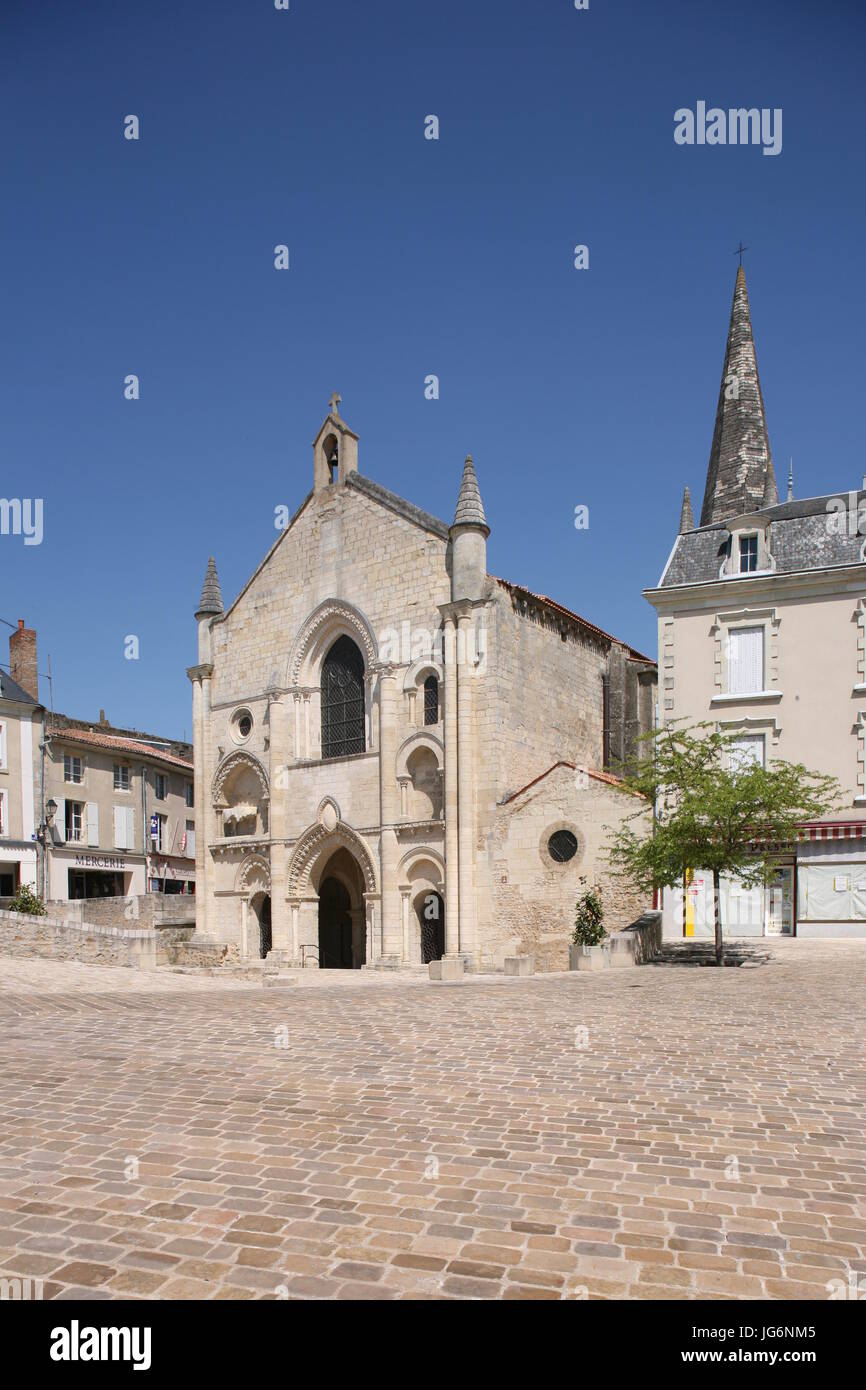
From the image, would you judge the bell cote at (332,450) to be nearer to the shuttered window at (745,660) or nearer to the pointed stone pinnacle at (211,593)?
the pointed stone pinnacle at (211,593)

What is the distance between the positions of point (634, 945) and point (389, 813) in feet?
30.6

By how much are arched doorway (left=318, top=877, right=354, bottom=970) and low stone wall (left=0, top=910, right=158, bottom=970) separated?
8604 millimetres

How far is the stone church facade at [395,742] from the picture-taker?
81.5ft

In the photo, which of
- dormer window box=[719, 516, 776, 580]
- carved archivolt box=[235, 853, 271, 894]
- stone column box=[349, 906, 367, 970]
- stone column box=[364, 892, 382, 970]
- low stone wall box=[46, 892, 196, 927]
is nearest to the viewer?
dormer window box=[719, 516, 776, 580]

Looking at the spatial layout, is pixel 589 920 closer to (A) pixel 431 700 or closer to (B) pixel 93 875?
(A) pixel 431 700

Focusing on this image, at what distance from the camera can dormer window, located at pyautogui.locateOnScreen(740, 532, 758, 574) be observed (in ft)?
83.2

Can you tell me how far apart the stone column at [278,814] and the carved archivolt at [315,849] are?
0.35 metres

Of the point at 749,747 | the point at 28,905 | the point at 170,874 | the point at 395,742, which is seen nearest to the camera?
the point at 749,747

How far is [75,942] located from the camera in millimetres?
22984

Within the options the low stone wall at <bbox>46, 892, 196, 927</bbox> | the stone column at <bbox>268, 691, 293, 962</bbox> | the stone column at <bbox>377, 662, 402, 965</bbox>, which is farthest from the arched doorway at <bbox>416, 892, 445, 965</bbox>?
the low stone wall at <bbox>46, 892, 196, 927</bbox>

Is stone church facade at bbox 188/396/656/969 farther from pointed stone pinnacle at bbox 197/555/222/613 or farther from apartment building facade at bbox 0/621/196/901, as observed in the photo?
apartment building facade at bbox 0/621/196/901

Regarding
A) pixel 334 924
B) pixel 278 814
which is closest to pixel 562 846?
pixel 278 814

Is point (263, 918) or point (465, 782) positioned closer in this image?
point (465, 782)

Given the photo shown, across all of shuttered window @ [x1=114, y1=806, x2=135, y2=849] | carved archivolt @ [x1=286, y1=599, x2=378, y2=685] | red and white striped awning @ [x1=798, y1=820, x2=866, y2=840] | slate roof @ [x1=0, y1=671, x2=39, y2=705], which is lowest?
shuttered window @ [x1=114, y1=806, x2=135, y2=849]
